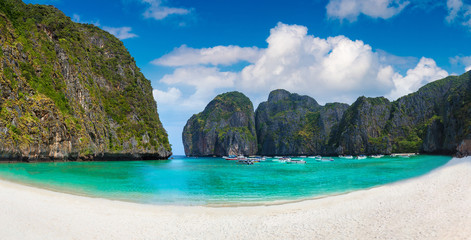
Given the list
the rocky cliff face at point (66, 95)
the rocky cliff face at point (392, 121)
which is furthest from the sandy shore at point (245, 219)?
the rocky cliff face at point (392, 121)

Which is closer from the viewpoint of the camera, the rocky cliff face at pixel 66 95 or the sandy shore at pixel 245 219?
the sandy shore at pixel 245 219

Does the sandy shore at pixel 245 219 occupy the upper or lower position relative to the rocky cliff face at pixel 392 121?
lower

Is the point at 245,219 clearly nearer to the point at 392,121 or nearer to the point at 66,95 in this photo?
the point at 66,95

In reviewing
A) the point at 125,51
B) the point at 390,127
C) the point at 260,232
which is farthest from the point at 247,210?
the point at 390,127

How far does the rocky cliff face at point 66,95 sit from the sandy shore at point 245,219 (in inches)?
1364

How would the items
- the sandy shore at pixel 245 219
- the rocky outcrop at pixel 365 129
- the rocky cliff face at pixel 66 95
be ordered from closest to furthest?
the sandy shore at pixel 245 219 < the rocky cliff face at pixel 66 95 < the rocky outcrop at pixel 365 129

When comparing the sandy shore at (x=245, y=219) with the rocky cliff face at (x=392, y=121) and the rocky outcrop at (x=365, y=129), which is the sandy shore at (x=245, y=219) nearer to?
the rocky cliff face at (x=392, y=121)

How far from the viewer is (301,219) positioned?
1179cm

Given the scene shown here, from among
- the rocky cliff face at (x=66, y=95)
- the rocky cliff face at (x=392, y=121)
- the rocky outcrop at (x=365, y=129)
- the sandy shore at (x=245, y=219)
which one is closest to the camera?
the sandy shore at (x=245, y=219)

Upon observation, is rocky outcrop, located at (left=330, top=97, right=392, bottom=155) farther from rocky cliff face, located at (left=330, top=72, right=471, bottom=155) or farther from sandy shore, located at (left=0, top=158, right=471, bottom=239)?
sandy shore, located at (left=0, top=158, right=471, bottom=239)

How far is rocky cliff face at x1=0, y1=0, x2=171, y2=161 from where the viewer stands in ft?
137

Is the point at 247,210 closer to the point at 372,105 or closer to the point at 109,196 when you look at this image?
the point at 109,196

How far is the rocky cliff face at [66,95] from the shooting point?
4162cm

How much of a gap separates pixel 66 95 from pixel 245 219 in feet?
193
